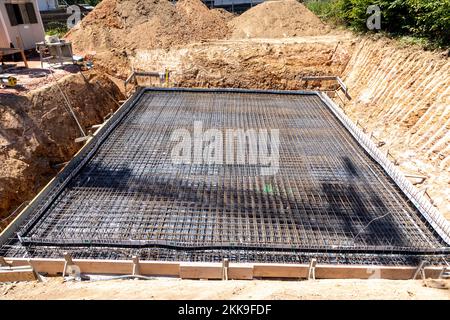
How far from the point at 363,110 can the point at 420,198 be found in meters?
4.42

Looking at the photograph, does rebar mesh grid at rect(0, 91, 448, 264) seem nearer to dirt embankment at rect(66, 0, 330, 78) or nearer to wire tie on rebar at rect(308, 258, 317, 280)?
wire tie on rebar at rect(308, 258, 317, 280)

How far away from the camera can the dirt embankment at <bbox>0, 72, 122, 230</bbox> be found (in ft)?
19.3

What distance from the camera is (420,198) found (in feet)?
16.0

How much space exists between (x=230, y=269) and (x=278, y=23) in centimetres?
1294

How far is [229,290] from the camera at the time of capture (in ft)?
10.3

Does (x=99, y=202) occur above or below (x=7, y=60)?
below

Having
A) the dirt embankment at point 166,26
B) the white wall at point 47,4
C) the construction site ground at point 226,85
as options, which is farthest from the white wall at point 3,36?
the white wall at point 47,4

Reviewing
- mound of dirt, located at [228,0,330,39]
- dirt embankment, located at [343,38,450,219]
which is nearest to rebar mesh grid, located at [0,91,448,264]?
dirt embankment, located at [343,38,450,219]

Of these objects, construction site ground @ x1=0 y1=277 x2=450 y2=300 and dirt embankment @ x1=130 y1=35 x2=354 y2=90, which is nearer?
construction site ground @ x1=0 y1=277 x2=450 y2=300

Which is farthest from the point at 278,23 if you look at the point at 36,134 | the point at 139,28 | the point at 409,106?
the point at 36,134

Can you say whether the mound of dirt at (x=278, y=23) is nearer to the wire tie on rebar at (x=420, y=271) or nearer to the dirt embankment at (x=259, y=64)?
the dirt embankment at (x=259, y=64)

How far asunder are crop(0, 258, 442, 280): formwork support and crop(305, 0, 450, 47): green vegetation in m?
6.65

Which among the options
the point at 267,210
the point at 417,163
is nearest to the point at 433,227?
the point at 417,163

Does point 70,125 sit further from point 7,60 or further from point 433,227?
point 433,227
